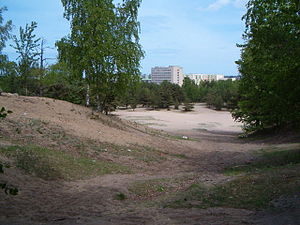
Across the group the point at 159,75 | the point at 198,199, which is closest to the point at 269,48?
the point at 198,199

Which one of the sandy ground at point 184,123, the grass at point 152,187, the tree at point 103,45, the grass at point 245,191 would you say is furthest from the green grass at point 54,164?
the sandy ground at point 184,123

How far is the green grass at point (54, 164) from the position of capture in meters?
9.75

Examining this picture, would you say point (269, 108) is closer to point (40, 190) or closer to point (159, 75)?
point (40, 190)

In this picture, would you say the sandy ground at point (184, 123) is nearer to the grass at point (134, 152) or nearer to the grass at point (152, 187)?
the grass at point (134, 152)

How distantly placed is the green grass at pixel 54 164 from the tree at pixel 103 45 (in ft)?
31.1

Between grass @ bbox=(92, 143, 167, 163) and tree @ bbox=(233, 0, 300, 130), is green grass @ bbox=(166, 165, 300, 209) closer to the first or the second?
tree @ bbox=(233, 0, 300, 130)

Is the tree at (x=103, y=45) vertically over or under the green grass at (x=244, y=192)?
over

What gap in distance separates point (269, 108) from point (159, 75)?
184 metres

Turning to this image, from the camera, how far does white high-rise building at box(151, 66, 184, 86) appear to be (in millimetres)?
189250

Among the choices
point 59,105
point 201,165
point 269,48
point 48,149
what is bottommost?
point 201,165

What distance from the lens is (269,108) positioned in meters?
14.6

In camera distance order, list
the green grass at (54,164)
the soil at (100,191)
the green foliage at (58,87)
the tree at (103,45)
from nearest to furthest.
A: the soil at (100,191), the green grass at (54,164), the tree at (103,45), the green foliage at (58,87)

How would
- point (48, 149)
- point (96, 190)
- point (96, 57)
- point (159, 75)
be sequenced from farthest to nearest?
1. point (159, 75)
2. point (96, 57)
3. point (48, 149)
4. point (96, 190)

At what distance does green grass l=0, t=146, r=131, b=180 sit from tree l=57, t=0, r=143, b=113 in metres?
9.48
